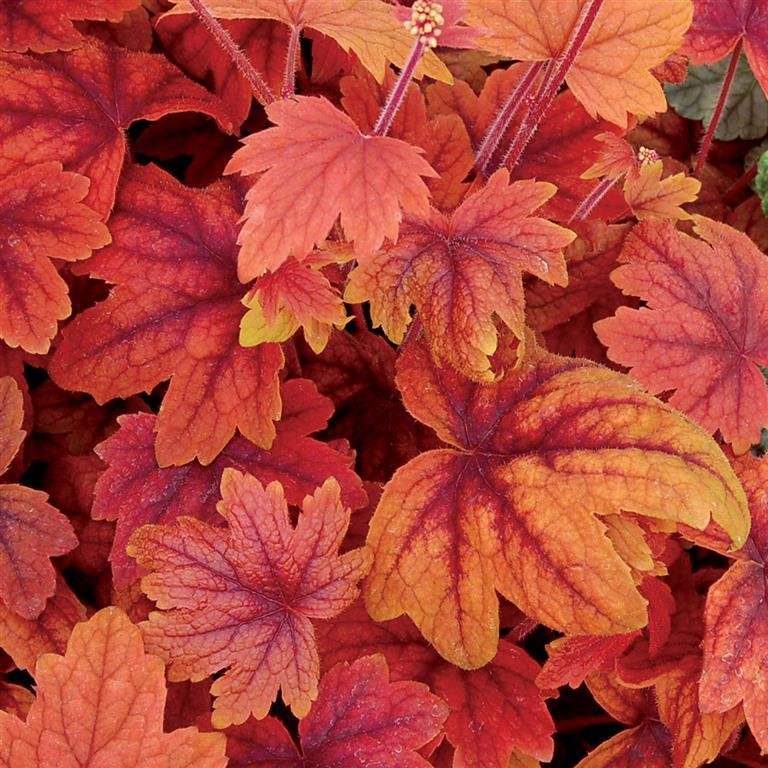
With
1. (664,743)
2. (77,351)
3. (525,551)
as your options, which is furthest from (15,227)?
(664,743)

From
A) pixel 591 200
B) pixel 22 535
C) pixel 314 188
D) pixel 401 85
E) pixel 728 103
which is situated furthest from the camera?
pixel 728 103

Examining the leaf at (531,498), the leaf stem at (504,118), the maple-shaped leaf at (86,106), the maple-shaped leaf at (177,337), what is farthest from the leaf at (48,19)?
the leaf at (531,498)

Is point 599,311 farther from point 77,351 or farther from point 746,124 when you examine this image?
point 77,351

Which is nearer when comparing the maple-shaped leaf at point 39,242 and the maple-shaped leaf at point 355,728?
the maple-shaped leaf at point 355,728

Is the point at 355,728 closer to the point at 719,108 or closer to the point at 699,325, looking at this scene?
the point at 699,325

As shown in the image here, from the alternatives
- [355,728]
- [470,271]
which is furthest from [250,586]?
[470,271]

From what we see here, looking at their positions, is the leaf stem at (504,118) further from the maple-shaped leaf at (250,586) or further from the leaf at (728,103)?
the maple-shaped leaf at (250,586)
